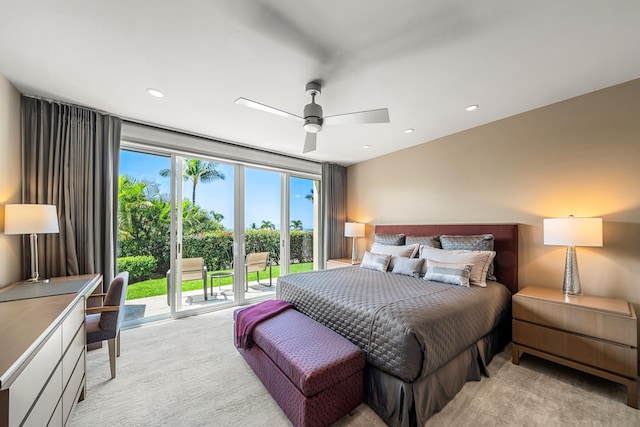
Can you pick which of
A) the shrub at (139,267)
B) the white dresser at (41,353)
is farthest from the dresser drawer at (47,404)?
the shrub at (139,267)

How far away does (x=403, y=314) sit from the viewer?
5.74 feet

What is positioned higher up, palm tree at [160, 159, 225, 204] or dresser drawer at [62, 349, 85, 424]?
palm tree at [160, 159, 225, 204]

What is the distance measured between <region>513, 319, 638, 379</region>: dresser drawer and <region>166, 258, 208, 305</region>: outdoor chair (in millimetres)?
4038

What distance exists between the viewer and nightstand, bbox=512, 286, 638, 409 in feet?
6.16

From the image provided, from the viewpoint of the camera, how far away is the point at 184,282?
3.69m

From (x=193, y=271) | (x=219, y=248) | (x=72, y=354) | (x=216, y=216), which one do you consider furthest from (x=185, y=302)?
(x=72, y=354)

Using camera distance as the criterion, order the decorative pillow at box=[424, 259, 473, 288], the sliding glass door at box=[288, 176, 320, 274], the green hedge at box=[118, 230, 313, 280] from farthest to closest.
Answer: the sliding glass door at box=[288, 176, 320, 274]
the green hedge at box=[118, 230, 313, 280]
the decorative pillow at box=[424, 259, 473, 288]

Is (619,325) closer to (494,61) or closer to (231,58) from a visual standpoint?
(494,61)

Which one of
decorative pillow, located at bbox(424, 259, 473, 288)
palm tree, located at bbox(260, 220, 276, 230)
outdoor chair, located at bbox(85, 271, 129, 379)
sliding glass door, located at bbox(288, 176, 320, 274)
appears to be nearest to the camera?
outdoor chair, located at bbox(85, 271, 129, 379)

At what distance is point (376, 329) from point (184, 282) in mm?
3108

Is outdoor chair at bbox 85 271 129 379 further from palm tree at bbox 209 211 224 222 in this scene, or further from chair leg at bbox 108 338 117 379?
palm tree at bbox 209 211 224 222

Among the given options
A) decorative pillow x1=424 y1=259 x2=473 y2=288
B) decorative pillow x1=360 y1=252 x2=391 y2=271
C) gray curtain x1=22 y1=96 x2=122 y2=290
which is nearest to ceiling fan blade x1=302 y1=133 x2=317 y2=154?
decorative pillow x1=360 y1=252 x2=391 y2=271

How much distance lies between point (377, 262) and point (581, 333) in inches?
80.2

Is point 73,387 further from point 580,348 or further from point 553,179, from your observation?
point 553,179
